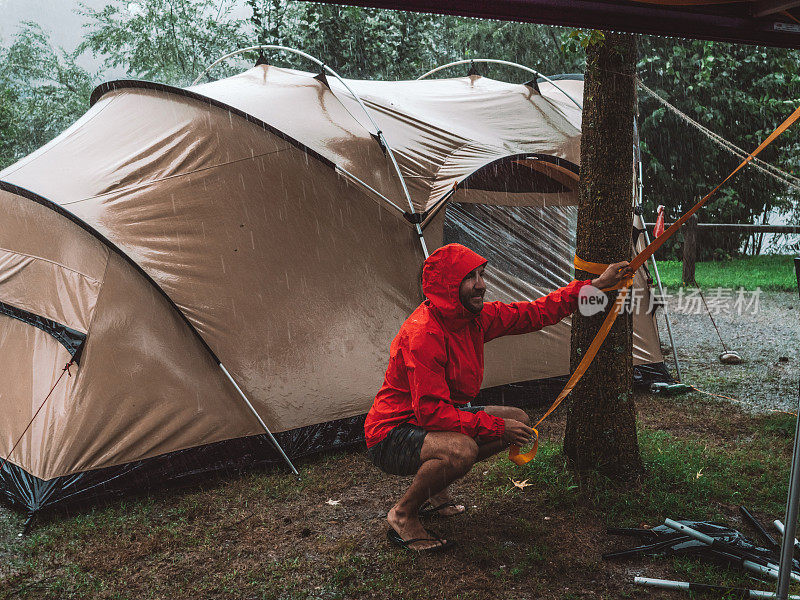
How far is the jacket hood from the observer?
10.1ft

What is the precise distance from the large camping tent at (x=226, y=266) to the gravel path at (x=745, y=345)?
159cm

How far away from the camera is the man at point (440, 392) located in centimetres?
304

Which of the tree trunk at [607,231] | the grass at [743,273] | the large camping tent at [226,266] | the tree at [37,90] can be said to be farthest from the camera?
the tree at [37,90]

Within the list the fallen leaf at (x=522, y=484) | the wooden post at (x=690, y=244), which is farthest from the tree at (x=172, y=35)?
the fallen leaf at (x=522, y=484)

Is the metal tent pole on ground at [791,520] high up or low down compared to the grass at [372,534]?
up

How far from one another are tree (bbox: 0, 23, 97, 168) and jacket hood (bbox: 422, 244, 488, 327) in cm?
1610

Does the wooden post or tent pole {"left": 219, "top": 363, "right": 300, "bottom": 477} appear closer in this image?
tent pole {"left": 219, "top": 363, "right": 300, "bottom": 477}

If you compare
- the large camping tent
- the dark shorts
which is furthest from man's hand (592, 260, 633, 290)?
the large camping tent

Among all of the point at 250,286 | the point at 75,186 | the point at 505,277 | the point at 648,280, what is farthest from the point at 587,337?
the point at 75,186

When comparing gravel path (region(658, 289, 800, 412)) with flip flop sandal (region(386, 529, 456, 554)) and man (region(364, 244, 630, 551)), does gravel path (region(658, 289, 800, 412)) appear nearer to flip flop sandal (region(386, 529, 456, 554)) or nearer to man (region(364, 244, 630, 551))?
man (region(364, 244, 630, 551))

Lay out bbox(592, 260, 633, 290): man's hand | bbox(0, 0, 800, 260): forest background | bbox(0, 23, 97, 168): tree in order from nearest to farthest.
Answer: bbox(592, 260, 633, 290): man's hand → bbox(0, 0, 800, 260): forest background → bbox(0, 23, 97, 168): tree

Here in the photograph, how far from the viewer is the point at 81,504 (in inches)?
151

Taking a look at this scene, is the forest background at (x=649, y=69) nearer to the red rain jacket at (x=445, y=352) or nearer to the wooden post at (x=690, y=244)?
the wooden post at (x=690, y=244)

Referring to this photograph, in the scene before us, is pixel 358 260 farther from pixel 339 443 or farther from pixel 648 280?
pixel 648 280
